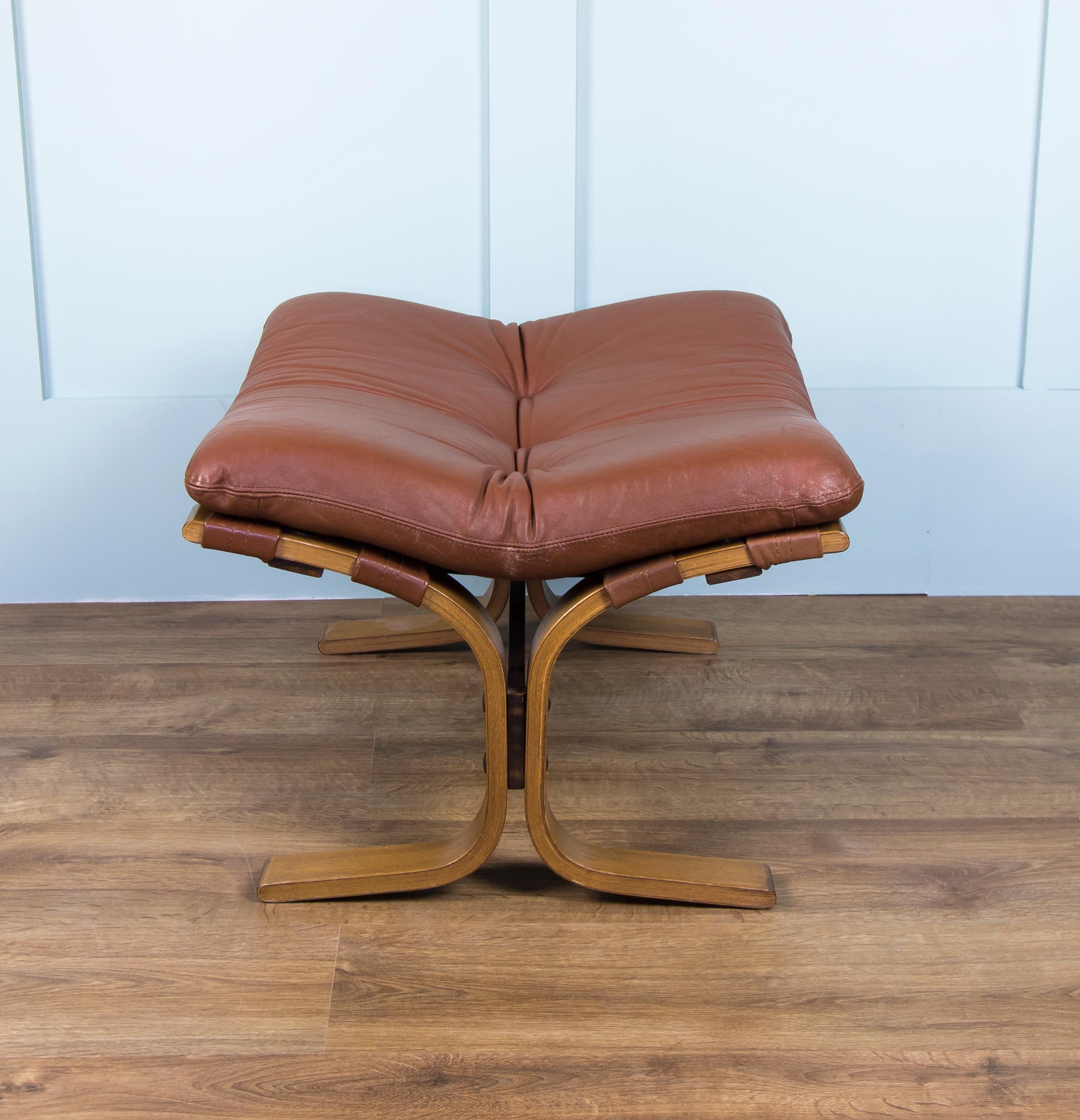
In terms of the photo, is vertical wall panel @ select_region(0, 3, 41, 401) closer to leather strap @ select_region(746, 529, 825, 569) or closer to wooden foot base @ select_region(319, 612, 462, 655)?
wooden foot base @ select_region(319, 612, 462, 655)

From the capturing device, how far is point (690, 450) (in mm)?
1029

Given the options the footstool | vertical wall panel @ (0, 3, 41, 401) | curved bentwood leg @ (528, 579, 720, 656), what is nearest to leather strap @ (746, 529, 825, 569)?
the footstool

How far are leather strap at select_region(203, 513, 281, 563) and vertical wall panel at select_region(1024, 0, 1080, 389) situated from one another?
1.47 meters

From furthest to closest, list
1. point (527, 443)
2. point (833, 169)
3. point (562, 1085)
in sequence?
1. point (833, 169)
2. point (527, 443)
3. point (562, 1085)

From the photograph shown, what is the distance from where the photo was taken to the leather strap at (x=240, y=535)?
999 mm

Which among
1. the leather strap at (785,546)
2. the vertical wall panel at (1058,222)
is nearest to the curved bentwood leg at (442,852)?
the leather strap at (785,546)

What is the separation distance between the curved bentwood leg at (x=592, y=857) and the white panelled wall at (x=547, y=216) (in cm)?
91

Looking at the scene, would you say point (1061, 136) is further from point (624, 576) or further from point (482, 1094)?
point (482, 1094)

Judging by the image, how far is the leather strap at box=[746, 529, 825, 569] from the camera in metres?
1.00

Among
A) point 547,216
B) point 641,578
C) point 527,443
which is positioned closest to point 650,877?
point 641,578

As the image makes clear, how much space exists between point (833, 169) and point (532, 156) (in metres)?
0.51

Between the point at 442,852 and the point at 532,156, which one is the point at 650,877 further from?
the point at 532,156

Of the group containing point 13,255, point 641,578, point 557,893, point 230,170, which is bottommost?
point 557,893

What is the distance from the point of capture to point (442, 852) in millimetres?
1193
